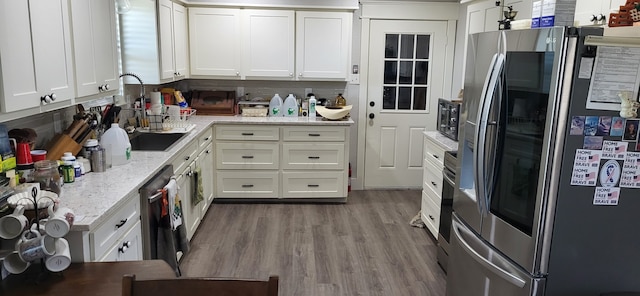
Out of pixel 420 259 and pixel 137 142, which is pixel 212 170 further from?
pixel 420 259

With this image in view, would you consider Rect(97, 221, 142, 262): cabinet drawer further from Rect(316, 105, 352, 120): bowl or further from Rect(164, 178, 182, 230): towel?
Rect(316, 105, 352, 120): bowl

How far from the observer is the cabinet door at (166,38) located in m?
3.75

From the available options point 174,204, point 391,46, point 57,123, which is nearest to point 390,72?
point 391,46

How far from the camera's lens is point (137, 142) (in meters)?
3.58

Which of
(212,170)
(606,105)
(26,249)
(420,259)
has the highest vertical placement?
(606,105)

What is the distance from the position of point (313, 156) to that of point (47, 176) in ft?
9.24

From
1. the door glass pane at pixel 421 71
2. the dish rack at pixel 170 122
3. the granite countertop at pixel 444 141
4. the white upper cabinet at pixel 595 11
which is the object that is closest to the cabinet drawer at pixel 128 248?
the dish rack at pixel 170 122

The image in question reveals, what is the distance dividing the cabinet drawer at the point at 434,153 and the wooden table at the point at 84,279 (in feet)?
7.89

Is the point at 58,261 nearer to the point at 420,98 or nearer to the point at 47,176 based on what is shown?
the point at 47,176

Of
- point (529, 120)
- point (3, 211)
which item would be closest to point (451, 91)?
point (529, 120)

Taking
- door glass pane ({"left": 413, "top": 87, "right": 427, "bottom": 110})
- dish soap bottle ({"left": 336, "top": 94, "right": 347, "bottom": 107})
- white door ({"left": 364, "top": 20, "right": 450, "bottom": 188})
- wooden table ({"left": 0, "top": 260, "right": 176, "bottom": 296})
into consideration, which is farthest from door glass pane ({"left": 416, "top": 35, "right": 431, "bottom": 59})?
wooden table ({"left": 0, "top": 260, "right": 176, "bottom": 296})

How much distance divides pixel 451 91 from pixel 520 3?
200 cm

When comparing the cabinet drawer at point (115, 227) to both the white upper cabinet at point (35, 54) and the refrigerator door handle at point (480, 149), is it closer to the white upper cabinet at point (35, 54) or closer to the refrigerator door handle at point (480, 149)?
the white upper cabinet at point (35, 54)

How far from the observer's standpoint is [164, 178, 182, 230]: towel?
106 inches
